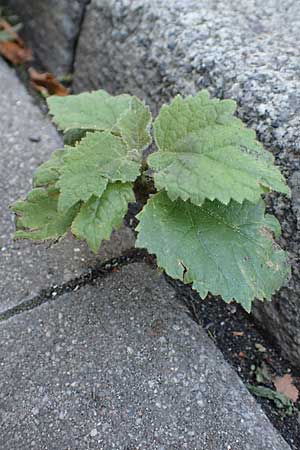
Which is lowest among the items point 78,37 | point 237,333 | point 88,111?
point 237,333

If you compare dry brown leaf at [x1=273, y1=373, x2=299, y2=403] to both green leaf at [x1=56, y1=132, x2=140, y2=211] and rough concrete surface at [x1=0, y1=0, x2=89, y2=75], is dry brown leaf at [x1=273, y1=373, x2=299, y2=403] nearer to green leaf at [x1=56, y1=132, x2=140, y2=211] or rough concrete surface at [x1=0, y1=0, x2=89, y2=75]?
green leaf at [x1=56, y1=132, x2=140, y2=211]

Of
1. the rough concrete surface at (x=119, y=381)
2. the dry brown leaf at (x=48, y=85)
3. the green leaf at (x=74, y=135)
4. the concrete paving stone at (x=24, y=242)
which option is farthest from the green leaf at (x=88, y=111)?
the dry brown leaf at (x=48, y=85)

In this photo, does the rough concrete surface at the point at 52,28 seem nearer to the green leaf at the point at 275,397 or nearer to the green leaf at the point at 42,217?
the green leaf at the point at 42,217

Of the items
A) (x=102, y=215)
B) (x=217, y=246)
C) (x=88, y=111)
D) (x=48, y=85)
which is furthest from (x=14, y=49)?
(x=217, y=246)

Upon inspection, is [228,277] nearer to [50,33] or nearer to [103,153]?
[103,153]

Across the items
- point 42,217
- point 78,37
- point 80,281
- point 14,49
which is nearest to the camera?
point 42,217

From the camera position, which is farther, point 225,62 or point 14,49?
point 14,49

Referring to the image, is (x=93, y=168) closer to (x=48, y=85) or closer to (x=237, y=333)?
(x=237, y=333)
